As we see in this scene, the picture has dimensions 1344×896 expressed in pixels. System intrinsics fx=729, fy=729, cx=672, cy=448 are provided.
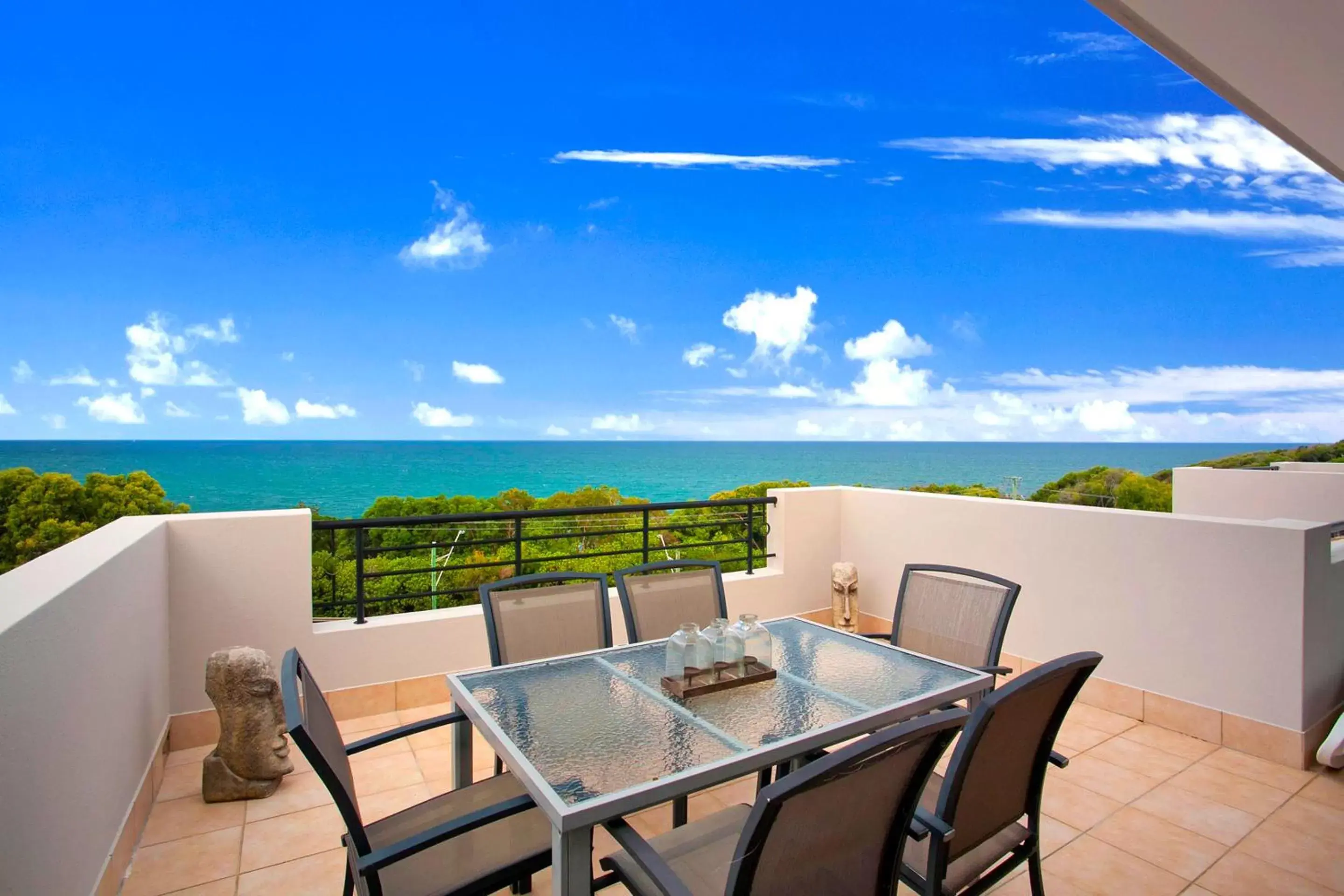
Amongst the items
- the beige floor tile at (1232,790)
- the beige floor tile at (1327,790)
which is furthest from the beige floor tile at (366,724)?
the beige floor tile at (1327,790)

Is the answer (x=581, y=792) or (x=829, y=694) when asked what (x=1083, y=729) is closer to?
(x=829, y=694)

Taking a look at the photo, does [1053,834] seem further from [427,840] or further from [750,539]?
[750,539]

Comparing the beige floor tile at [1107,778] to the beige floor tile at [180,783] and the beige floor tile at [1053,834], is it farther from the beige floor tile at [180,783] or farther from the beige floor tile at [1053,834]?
the beige floor tile at [180,783]

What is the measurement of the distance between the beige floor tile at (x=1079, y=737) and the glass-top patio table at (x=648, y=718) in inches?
56.7

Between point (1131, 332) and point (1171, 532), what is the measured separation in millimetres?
36072

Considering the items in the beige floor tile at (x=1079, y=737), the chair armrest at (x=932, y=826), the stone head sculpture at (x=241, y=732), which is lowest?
the beige floor tile at (x=1079, y=737)

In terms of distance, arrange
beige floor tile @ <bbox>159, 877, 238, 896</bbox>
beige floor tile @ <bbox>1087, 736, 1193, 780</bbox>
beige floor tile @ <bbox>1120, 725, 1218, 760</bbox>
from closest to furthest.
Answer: beige floor tile @ <bbox>159, 877, 238, 896</bbox> < beige floor tile @ <bbox>1087, 736, 1193, 780</bbox> < beige floor tile @ <bbox>1120, 725, 1218, 760</bbox>

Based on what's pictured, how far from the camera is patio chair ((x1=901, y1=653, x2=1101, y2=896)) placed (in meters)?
1.49

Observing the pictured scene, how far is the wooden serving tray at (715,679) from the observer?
6.59ft

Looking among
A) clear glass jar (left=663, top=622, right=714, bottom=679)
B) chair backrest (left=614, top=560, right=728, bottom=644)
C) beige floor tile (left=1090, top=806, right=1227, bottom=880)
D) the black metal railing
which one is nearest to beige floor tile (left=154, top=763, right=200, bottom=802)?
the black metal railing

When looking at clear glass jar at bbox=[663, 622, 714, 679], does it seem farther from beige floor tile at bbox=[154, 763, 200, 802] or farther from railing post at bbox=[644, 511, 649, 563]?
railing post at bbox=[644, 511, 649, 563]

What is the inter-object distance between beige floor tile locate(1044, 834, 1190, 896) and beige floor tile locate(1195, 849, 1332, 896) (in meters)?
0.10

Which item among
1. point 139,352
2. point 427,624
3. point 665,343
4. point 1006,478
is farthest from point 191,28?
point 1006,478

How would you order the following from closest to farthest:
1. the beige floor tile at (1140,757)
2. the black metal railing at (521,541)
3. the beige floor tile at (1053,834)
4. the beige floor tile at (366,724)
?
the beige floor tile at (1053,834) → the beige floor tile at (1140,757) → the beige floor tile at (366,724) → the black metal railing at (521,541)
